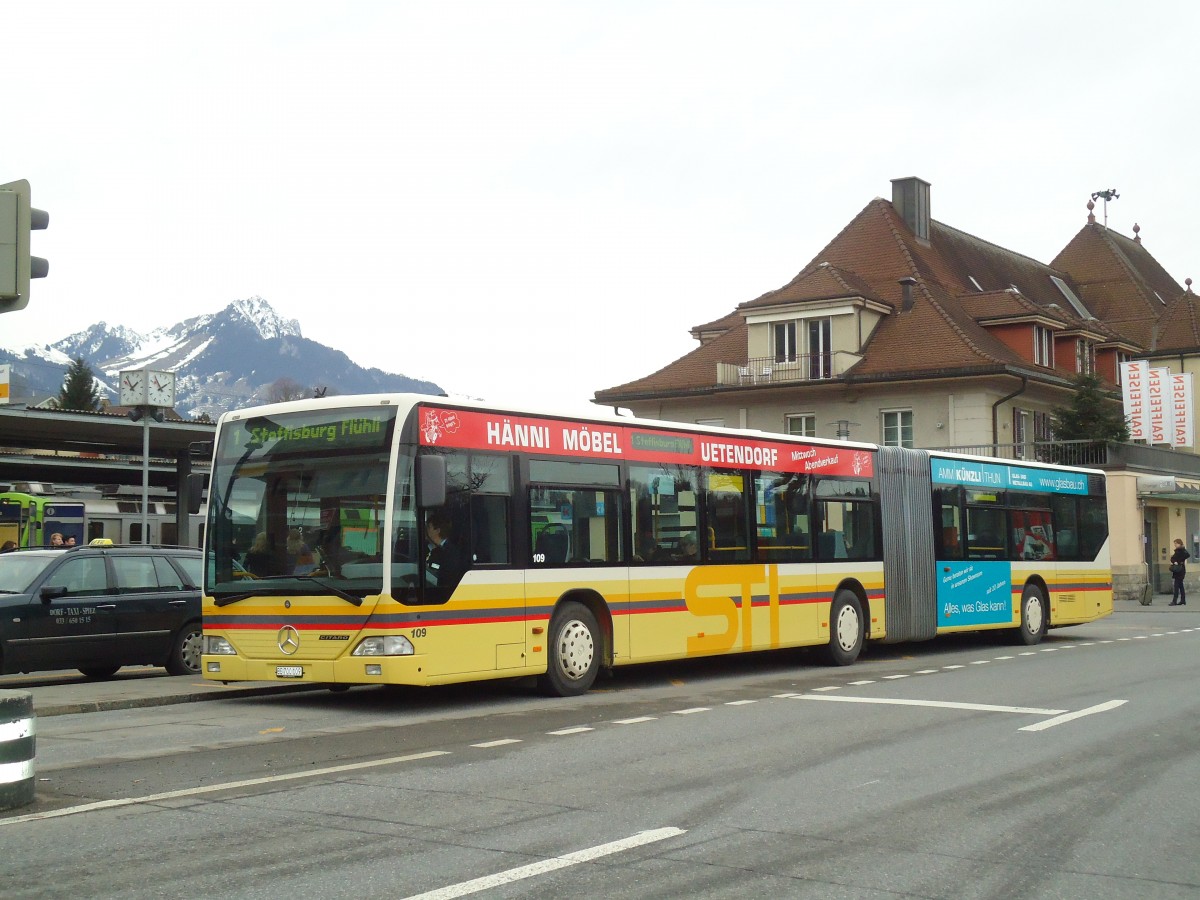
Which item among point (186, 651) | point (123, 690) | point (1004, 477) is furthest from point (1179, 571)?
point (123, 690)

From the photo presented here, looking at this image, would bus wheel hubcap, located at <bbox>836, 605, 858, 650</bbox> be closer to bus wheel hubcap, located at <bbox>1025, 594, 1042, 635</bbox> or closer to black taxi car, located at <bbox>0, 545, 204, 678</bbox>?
bus wheel hubcap, located at <bbox>1025, 594, 1042, 635</bbox>

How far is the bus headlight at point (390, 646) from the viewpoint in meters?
13.1

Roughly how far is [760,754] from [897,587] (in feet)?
35.5

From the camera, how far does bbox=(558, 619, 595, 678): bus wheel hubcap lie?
48.9 ft

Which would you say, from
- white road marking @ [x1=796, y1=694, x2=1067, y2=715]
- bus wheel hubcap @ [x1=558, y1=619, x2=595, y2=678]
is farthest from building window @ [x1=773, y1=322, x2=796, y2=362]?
bus wheel hubcap @ [x1=558, y1=619, x2=595, y2=678]

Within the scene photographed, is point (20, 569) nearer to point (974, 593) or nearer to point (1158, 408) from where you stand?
point (974, 593)

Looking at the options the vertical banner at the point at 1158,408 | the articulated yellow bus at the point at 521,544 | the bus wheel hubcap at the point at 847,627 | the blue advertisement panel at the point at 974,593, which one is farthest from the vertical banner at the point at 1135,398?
the bus wheel hubcap at the point at 847,627

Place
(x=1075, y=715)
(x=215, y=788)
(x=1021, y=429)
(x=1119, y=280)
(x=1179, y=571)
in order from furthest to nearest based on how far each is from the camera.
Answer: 1. (x=1119, y=280)
2. (x=1021, y=429)
3. (x=1179, y=571)
4. (x=1075, y=715)
5. (x=215, y=788)

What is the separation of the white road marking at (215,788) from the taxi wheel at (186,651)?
322 inches

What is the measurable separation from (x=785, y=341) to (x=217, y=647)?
125 feet

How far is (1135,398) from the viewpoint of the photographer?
5153 centimetres

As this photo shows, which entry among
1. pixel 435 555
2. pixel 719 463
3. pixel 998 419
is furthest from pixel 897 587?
pixel 998 419

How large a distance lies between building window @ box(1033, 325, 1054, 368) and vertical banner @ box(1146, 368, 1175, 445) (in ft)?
11.4

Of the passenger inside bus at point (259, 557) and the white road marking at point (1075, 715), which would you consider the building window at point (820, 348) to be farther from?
the passenger inside bus at point (259, 557)
